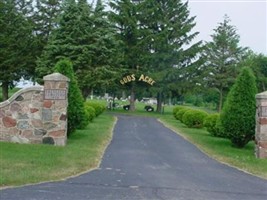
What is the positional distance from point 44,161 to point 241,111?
6.98m

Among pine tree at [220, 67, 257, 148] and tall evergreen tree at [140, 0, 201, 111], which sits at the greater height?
tall evergreen tree at [140, 0, 201, 111]

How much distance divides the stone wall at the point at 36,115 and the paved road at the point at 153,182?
171cm

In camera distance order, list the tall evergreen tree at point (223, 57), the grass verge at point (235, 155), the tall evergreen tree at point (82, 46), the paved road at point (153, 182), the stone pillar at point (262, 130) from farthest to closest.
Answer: the tall evergreen tree at point (223, 57), the tall evergreen tree at point (82, 46), the stone pillar at point (262, 130), the grass verge at point (235, 155), the paved road at point (153, 182)

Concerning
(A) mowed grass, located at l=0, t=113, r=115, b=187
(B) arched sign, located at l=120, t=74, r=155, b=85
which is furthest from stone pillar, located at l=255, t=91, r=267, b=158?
(B) arched sign, located at l=120, t=74, r=155, b=85

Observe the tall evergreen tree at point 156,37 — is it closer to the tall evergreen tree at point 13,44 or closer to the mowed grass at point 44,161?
the tall evergreen tree at point 13,44

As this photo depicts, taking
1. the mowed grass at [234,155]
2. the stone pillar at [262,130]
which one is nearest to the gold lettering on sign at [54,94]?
the mowed grass at [234,155]

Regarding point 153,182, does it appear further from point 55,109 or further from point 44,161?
point 55,109

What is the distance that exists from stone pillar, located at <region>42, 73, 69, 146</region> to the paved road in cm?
158

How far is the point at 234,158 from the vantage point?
1146 cm

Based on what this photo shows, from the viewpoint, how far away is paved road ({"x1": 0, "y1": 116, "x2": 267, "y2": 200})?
6.48 m

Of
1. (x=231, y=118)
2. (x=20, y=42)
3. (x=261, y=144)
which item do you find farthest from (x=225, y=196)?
(x=20, y=42)

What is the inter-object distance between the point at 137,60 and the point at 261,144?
29.0m

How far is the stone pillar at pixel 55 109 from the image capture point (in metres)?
12.2

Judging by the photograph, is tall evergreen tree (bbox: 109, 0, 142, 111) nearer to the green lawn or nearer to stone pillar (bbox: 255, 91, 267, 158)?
the green lawn
